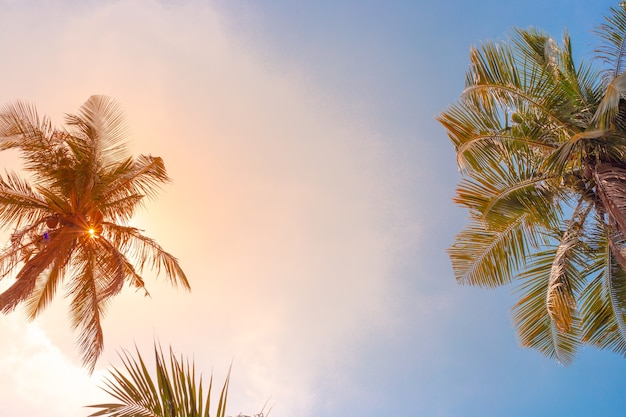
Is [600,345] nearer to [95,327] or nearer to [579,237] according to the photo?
[579,237]

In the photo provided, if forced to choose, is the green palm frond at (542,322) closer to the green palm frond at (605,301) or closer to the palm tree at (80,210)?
the green palm frond at (605,301)

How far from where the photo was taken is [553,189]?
26.6 feet

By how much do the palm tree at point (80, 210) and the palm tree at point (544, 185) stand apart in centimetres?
809

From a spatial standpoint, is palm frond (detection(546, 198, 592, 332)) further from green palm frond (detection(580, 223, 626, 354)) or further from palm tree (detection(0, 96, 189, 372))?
palm tree (detection(0, 96, 189, 372))

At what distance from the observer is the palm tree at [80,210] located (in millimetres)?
10648

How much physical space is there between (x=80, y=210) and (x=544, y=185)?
10907 millimetres

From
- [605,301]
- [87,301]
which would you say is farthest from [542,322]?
[87,301]

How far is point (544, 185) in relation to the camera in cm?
818

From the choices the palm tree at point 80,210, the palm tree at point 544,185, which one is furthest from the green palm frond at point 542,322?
the palm tree at point 80,210

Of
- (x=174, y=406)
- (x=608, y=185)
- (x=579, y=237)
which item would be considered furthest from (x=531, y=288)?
(x=174, y=406)

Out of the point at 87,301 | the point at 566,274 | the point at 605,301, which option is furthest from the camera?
the point at 87,301

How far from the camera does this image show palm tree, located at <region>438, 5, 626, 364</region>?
291 inches

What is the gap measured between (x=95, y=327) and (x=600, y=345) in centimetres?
1171

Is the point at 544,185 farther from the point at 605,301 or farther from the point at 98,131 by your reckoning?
the point at 98,131
